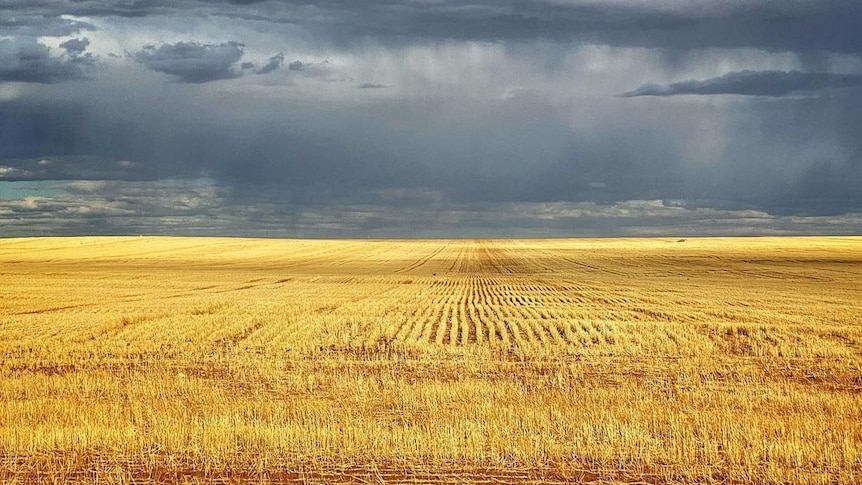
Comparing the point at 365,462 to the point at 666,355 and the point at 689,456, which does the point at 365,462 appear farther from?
the point at 666,355

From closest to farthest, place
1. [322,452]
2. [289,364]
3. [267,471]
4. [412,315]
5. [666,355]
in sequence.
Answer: [267,471] → [322,452] → [289,364] → [666,355] → [412,315]

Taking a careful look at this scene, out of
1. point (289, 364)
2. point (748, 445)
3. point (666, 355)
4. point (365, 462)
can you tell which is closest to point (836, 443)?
point (748, 445)

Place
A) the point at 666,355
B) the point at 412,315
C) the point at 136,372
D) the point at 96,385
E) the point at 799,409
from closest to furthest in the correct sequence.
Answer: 1. the point at 799,409
2. the point at 96,385
3. the point at 136,372
4. the point at 666,355
5. the point at 412,315

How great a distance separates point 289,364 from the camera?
63.9 feet

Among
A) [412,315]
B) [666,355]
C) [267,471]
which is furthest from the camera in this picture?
[412,315]

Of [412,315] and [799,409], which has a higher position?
[412,315]

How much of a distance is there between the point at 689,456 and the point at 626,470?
1121 mm

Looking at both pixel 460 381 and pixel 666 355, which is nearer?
pixel 460 381

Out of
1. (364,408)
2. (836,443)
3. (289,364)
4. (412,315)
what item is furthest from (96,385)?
(412,315)

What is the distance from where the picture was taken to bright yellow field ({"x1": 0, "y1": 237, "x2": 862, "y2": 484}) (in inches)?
421

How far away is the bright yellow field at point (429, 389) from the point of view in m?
10.7

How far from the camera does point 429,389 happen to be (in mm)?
15789

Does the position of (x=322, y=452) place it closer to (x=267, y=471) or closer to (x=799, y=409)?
(x=267, y=471)

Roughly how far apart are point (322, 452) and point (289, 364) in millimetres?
8498
